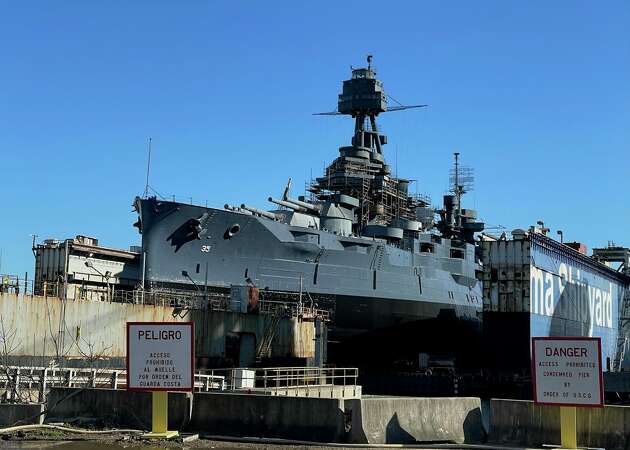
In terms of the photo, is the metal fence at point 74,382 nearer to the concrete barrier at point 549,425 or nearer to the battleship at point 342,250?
the concrete barrier at point 549,425

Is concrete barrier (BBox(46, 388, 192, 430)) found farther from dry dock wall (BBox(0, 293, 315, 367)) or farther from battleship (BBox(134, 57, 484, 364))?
battleship (BBox(134, 57, 484, 364))

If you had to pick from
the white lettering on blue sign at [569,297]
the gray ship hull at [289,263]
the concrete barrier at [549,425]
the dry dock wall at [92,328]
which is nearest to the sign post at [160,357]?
the concrete barrier at [549,425]

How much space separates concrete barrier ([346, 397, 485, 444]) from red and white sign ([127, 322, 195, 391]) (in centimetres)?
313

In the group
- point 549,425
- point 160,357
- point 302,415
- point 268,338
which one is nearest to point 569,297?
point 268,338

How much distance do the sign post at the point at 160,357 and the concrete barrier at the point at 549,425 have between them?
19.4ft

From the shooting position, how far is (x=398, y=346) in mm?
56375

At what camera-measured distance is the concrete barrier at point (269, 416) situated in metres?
15.2

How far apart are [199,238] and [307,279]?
753cm

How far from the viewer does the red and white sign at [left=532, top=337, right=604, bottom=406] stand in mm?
13484

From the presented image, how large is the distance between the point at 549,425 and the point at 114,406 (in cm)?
875

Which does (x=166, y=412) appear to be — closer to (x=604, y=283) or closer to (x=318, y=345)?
(x=318, y=345)

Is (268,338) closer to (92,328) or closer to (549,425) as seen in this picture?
(92,328)

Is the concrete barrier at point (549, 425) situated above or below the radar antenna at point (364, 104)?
below

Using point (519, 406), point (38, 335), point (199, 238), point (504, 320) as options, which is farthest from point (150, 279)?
point (519, 406)
